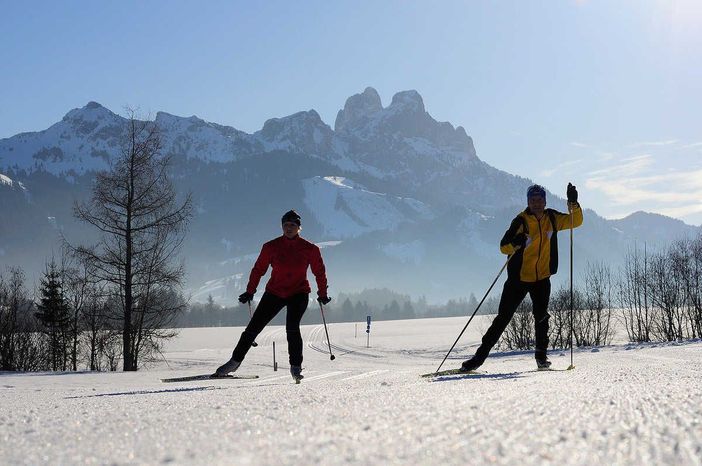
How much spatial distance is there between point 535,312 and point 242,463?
507 cm

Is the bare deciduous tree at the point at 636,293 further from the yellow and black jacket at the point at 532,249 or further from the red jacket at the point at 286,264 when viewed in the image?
the red jacket at the point at 286,264

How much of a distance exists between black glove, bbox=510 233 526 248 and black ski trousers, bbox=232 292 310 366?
6.95 ft

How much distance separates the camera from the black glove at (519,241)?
5242mm

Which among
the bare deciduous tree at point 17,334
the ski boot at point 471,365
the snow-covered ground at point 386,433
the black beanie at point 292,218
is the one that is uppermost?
the black beanie at point 292,218

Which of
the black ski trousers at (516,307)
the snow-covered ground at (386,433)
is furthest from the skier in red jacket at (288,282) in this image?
the snow-covered ground at (386,433)

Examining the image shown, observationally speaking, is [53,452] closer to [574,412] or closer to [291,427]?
[291,427]

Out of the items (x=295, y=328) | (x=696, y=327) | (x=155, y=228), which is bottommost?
(x=696, y=327)

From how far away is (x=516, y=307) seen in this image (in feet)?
17.4

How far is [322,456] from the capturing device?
112cm

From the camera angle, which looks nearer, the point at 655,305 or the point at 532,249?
the point at 532,249

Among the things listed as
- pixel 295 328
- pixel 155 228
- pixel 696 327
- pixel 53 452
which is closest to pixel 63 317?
pixel 155 228

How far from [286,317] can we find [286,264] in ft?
1.74

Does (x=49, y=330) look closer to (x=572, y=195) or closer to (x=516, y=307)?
(x=516, y=307)

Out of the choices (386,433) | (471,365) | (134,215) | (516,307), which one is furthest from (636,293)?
(386,433)
